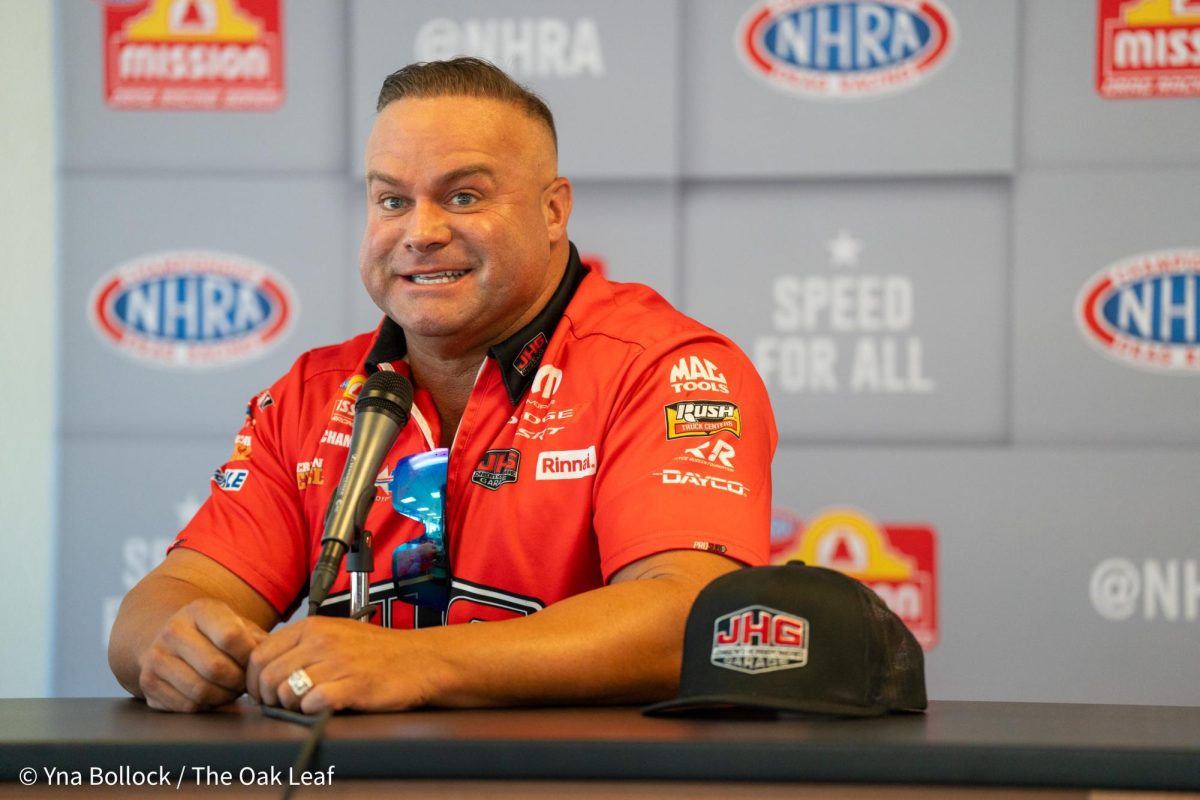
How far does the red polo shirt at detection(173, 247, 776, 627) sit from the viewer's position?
1.48 metres

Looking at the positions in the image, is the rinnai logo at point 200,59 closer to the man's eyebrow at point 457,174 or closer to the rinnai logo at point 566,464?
the man's eyebrow at point 457,174

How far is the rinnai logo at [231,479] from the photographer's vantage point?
5.68ft

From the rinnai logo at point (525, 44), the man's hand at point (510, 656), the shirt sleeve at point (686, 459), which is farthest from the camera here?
the rinnai logo at point (525, 44)

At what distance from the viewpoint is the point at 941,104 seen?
2844mm

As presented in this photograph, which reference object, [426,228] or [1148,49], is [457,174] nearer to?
[426,228]

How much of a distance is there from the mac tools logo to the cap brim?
2.02 metres

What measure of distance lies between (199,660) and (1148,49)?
235cm

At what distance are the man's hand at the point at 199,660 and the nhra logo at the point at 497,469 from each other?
15.0 inches

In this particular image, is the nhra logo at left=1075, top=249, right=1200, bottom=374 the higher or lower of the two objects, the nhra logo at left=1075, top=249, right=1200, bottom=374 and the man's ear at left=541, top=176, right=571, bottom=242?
the lower

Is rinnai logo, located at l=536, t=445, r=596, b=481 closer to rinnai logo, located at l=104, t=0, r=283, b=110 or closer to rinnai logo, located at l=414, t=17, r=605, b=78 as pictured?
rinnai logo, located at l=414, t=17, r=605, b=78

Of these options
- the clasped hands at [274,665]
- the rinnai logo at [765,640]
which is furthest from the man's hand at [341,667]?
the rinnai logo at [765,640]

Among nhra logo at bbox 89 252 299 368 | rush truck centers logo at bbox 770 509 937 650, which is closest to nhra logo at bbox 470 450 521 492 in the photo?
rush truck centers logo at bbox 770 509 937 650

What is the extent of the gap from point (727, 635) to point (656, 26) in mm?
2044

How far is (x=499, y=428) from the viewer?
1634mm
